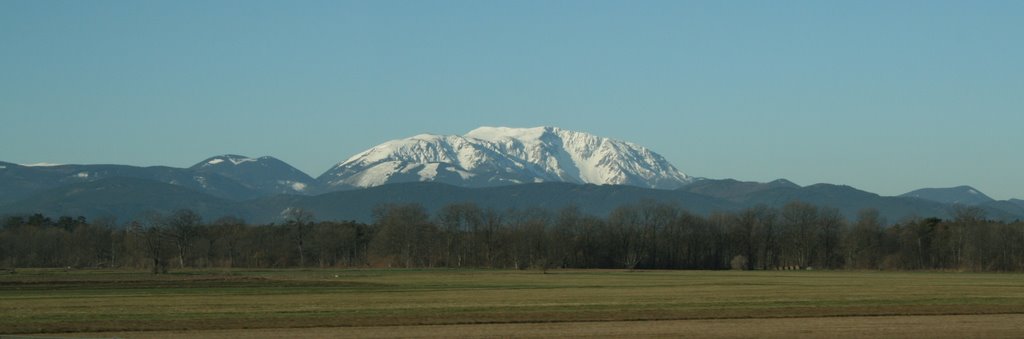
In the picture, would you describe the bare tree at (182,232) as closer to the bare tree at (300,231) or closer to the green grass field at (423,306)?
the bare tree at (300,231)

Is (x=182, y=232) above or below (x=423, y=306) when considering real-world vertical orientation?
above

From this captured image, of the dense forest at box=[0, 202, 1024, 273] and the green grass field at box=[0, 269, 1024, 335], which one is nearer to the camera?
the green grass field at box=[0, 269, 1024, 335]

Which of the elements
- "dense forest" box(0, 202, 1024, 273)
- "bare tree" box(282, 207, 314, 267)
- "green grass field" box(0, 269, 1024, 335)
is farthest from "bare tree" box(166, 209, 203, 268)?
"green grass field" box(0, 269, 1024, 335)

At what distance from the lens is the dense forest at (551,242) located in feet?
496

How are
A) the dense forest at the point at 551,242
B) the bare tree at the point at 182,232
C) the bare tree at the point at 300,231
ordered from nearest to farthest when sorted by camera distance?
the dense forest at the point at 551,242 < the bare tree at the point at 182,232 < the bare tree at the point at 300,231

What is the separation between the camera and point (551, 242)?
15162cm

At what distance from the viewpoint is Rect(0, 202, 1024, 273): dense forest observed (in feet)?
496

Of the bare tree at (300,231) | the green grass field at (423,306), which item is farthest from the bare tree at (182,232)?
the green grass field at (423,306)

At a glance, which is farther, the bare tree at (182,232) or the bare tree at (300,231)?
the bare tree at (300,231)

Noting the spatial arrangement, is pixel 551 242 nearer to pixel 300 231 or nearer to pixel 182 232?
pixel 300 231

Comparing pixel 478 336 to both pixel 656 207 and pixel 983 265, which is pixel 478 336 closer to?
pixel 983 265

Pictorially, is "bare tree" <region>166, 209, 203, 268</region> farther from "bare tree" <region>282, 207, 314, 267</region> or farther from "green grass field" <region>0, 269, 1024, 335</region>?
"green grass field" <region>0, 269, 1024, 335</region>

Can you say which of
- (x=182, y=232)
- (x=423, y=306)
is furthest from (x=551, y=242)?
(x=423, y=306)

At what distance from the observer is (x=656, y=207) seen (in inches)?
6875
